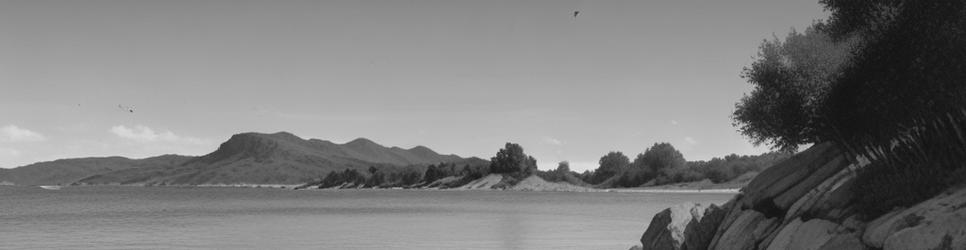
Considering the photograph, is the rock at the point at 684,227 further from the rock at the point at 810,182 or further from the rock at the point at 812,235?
the rock at the point at 812,235

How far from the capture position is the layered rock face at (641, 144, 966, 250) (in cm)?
2008

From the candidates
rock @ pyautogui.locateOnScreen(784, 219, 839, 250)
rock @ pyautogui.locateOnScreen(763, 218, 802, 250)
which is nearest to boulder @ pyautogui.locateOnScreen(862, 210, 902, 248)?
rock @ pyautogui.locateOnScreen(784, 219, 839, 250)

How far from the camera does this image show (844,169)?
32.3 meters

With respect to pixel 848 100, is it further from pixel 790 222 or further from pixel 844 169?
pixel 790 222

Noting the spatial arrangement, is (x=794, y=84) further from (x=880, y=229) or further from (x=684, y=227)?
(x=880, y=229)

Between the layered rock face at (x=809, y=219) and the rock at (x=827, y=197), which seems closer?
the layered rock face at (x=809, y=219)

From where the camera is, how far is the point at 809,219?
88.9 feet

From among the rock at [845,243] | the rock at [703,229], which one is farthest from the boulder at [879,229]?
the rock at [703,229]

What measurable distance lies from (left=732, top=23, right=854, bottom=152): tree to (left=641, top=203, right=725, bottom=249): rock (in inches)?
259

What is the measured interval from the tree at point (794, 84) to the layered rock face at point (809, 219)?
278 cm

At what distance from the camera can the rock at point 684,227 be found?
1368 inches

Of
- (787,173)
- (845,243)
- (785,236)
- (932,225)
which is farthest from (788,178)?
(932,225)

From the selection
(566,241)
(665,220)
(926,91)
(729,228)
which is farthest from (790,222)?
(566,241)

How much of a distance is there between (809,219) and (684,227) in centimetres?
997
